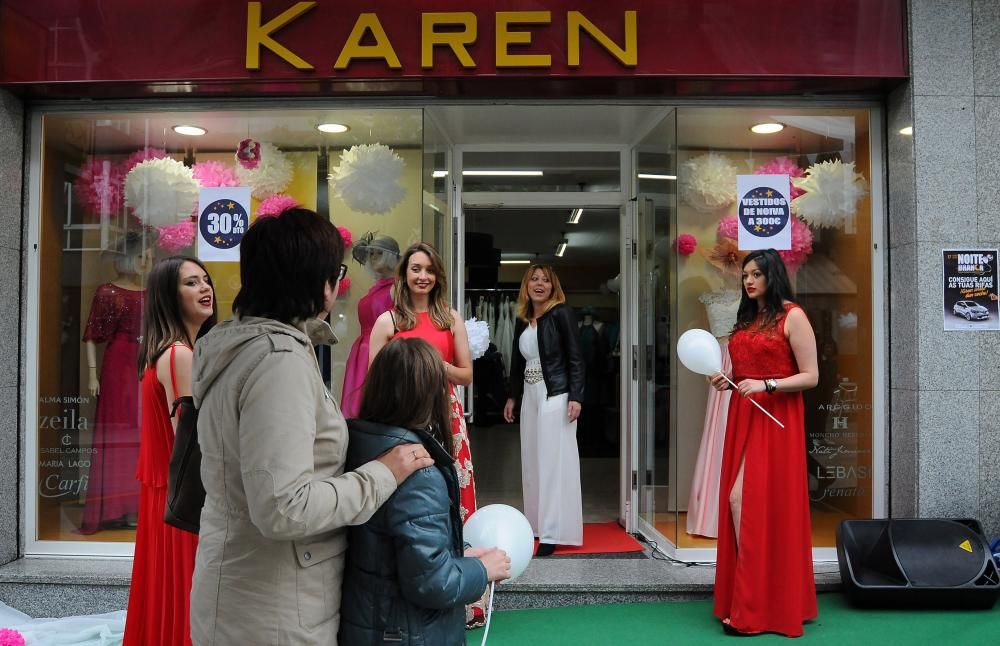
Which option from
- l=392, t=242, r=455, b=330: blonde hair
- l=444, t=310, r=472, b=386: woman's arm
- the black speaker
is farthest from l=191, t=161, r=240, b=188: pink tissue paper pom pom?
the black speaker

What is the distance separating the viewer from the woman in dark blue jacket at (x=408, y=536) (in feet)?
5.65

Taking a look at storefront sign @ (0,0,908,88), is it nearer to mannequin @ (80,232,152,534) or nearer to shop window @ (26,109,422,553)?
shop window @ (26,109,422,553)

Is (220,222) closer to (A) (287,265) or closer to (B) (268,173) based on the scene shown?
(B) (268,173)

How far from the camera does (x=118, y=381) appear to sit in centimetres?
495

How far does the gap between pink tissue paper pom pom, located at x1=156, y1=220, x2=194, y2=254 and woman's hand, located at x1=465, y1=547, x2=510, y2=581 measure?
145 inches

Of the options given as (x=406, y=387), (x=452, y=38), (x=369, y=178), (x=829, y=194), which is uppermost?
(x=452, y=38)

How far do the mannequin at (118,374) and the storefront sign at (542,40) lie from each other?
123 centimetres

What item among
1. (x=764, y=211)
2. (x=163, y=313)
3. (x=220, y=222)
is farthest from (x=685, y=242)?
(x=163, y=313)

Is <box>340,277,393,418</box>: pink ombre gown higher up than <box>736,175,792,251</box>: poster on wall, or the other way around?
<box>736,175,792,251</box>: poster on wall

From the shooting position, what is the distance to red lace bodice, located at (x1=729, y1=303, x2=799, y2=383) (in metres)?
3.78

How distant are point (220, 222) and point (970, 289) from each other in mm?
4531

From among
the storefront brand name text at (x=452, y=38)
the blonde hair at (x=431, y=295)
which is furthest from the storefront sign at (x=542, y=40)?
the blonde hair at (x=431, y=295)

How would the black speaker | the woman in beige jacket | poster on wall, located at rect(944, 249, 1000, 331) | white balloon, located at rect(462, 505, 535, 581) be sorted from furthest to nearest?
poster on wall, located at rect(944, 249, 1000, 331) → the black speaker → white balloon, located at rect(462, 505, 535, 581) → the woman in beige jacket

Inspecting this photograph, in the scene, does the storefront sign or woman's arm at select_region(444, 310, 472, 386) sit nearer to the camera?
woman's arm at select_region(444, 310, 472, 386)
